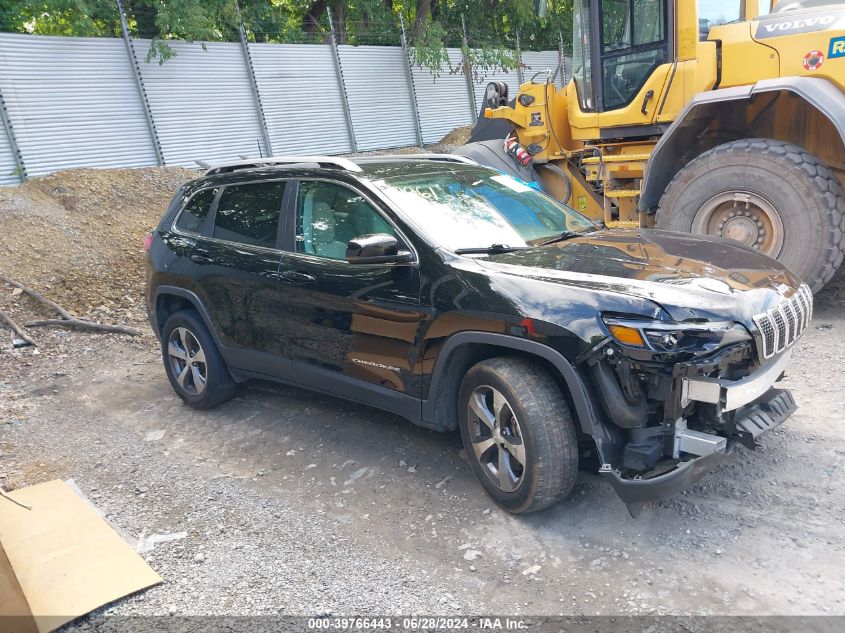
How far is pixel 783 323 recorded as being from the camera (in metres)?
3.18

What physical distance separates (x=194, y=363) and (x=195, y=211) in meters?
1.21

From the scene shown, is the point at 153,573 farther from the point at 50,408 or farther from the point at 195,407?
the point at 50,408

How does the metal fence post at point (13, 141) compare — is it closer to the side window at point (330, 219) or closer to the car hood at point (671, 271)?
the side window at point (330, 219)

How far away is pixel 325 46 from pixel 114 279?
30.2ft

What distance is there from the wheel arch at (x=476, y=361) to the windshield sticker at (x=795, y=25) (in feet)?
15.7

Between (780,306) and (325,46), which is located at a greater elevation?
(325,46)

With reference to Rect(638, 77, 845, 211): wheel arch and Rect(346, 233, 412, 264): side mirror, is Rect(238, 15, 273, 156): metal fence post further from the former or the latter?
Rect(346, 233, 412, 264): side mirror

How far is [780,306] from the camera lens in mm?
3209

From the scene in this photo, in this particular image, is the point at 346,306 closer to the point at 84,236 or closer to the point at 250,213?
the point at 250,213

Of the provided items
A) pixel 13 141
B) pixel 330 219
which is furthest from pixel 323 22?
pixel 330 219

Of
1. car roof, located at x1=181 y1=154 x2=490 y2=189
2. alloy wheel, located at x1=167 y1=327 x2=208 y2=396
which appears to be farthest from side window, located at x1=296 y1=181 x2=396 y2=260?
alloy wheel, located at x1=167 y1=327 x2=208 y2=396

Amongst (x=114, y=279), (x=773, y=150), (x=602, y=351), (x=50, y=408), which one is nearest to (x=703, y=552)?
(x=602, y=351)

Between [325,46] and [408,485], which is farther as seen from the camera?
[325,46]

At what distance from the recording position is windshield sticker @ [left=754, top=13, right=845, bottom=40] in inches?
228
